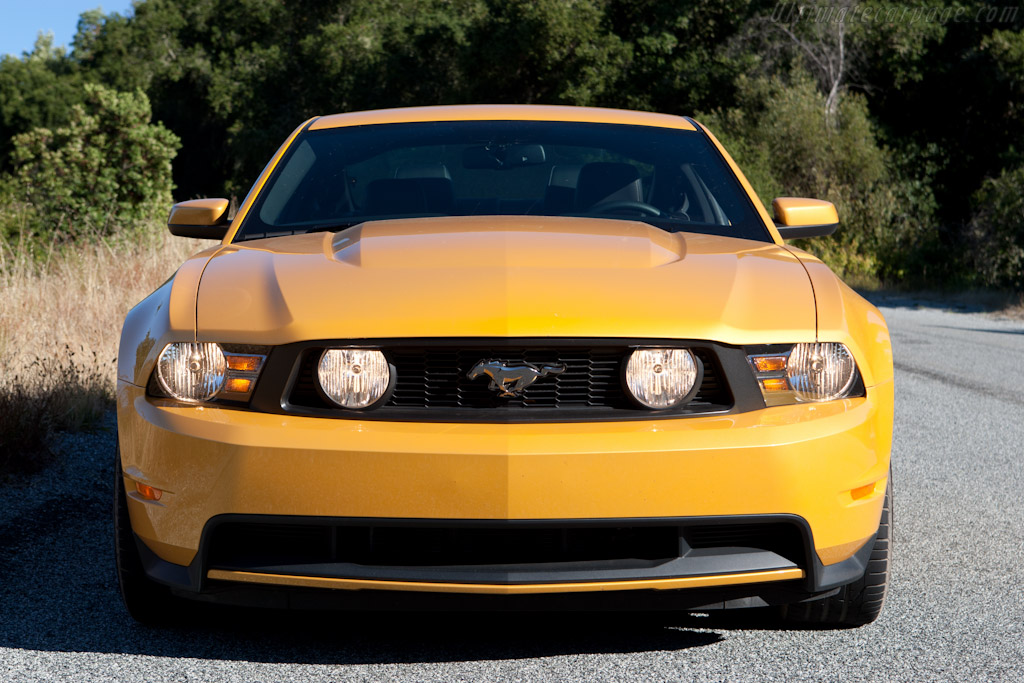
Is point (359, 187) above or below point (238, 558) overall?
above

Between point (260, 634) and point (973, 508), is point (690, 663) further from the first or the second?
point (973, 508)

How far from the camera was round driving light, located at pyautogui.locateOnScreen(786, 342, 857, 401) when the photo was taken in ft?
8.27

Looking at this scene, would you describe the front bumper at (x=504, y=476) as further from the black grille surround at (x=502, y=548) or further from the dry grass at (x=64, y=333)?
the dry grass at (x=64, y=333)

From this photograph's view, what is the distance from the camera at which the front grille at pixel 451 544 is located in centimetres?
239

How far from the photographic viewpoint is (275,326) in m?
2.46

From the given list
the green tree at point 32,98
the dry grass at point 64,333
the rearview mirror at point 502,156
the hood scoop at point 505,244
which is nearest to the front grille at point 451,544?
the hood scoop at point 505,244

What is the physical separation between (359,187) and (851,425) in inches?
78.6

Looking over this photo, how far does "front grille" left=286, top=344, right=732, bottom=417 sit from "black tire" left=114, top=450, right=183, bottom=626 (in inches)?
22.8

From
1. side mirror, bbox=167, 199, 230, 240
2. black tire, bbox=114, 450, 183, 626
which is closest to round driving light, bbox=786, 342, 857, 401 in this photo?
black tire, bbox=114, 450, 183, 626

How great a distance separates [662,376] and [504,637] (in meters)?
0.86

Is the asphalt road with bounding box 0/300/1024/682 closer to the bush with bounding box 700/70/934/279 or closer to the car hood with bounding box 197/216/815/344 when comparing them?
the car hood with bounding box 197/216/815/344

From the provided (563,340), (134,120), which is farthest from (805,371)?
(134,120)

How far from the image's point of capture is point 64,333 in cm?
748

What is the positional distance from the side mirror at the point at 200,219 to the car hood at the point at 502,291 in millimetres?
754
